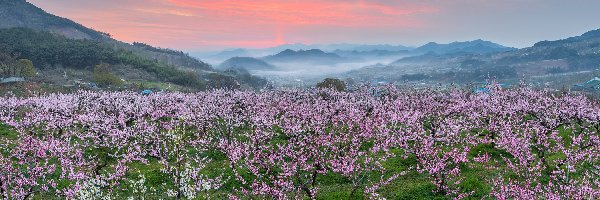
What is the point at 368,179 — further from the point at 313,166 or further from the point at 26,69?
the point at 26,69

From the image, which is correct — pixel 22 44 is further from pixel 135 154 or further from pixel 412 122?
pixel 412 122

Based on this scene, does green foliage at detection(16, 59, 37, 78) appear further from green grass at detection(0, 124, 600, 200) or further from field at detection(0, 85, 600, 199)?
green grass at detection(0, 124, 600, 200)

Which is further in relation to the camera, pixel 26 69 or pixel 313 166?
pixel 26 69

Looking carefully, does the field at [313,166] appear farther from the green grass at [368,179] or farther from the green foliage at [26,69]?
the green foliage at [26,69]

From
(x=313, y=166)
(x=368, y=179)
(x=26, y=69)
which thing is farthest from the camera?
(x=26, y=69)

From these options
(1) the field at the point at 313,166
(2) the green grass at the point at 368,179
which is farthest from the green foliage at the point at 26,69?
(2) the green grass at the point at 368,179

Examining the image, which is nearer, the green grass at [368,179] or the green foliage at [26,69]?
the green grass at [368,179]

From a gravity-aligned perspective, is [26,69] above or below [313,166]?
above

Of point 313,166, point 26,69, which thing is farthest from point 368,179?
point 26,69

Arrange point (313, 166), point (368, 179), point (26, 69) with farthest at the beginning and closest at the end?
point (26, 69) → point (313, 166) → point (368, 179)

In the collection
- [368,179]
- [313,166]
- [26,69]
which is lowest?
[368,179]

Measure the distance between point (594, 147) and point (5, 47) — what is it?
21469 cm

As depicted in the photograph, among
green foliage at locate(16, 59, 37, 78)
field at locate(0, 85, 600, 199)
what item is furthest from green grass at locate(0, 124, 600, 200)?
green foliage at locate(16, 59, 37, 78)

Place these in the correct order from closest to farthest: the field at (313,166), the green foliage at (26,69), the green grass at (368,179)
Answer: the field at (313,166) → the green grass at (368,179) → the green foliage at (26,69)
